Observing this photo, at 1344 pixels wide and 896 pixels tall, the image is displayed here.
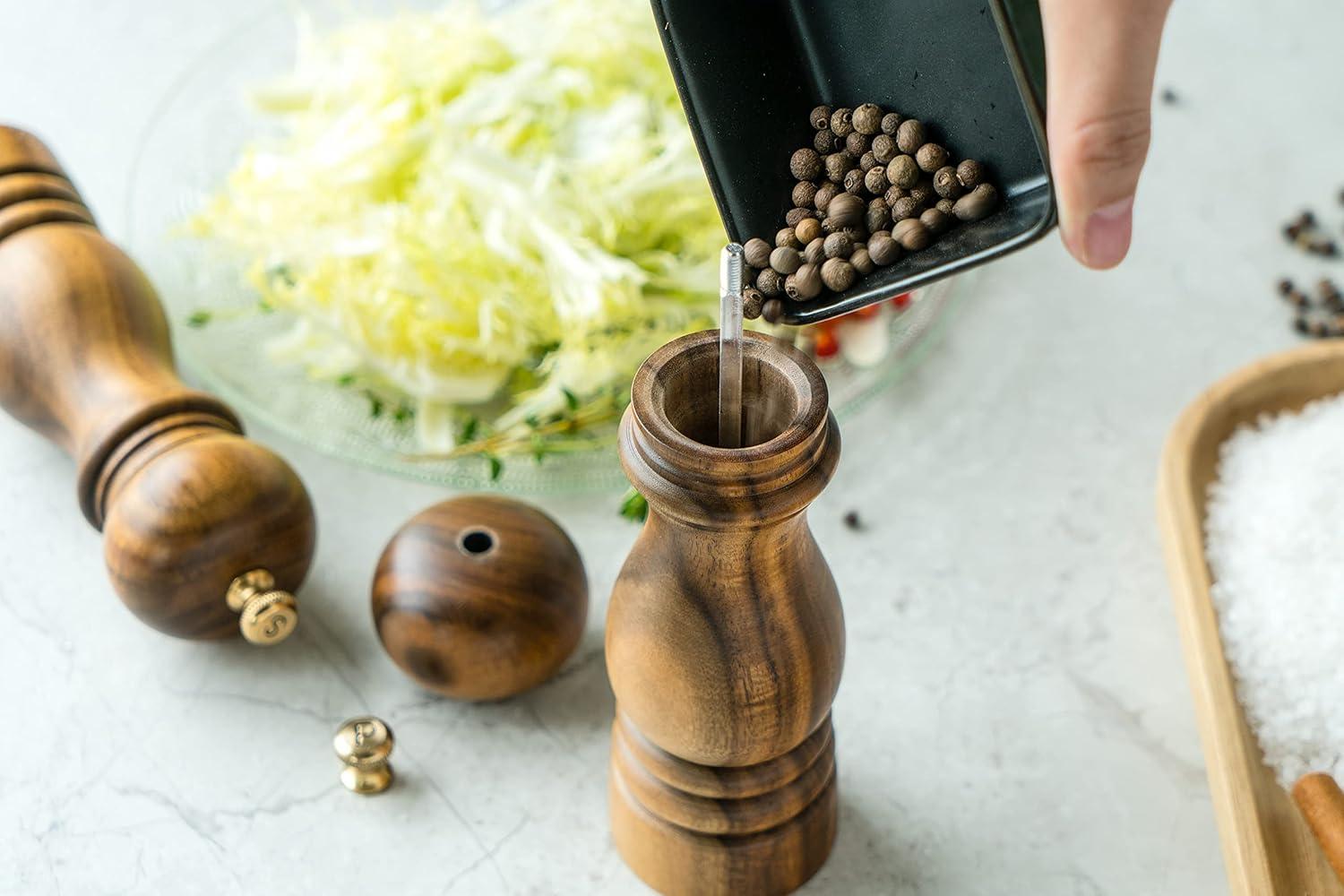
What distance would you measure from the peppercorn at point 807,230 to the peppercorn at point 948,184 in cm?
7

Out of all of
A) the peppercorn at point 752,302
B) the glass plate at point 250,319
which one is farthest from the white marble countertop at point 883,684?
the peppercorn at point 752,302

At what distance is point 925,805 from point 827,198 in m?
0.40

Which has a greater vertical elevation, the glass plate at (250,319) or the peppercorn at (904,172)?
the peppercorn at (904,172)

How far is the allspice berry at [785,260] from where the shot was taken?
72 centimetres

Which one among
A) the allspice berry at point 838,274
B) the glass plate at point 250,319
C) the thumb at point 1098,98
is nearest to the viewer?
the thumb at point 1098,98

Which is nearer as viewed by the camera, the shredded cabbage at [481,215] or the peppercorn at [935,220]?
→ the peppercorn at [935,220]

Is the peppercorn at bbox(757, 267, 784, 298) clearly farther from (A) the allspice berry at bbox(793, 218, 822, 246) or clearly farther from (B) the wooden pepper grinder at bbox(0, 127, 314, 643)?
(B) the wooden pepper grinder at bbox(0, 127, 314, 643)

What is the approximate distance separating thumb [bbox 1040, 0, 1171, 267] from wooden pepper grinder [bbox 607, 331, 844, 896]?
152 mm

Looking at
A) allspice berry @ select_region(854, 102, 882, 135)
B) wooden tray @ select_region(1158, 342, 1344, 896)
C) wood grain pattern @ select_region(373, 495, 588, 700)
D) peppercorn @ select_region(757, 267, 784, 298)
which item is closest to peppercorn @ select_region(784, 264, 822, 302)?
peppercorn @ select_region(757, 267, 784, 298)

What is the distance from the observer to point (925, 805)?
854 mm

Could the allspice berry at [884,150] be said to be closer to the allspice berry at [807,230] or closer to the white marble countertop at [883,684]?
the allspice berry at [807,230]

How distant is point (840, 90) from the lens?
2.63 ft

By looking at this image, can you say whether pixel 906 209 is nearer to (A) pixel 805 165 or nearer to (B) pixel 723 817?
(A) pixel 805 165

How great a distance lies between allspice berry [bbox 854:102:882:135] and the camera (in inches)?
30.0
